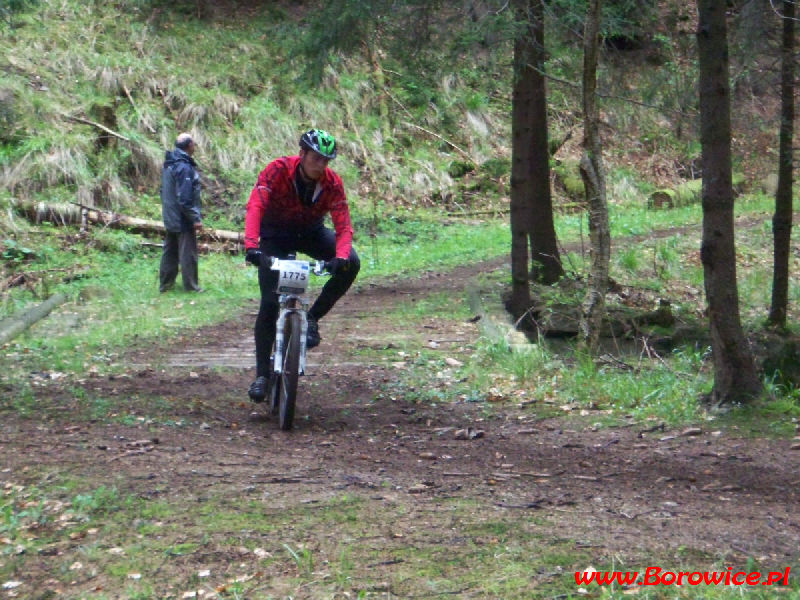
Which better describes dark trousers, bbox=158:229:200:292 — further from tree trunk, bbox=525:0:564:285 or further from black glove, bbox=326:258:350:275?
black glove, bbox=326:258:350:275

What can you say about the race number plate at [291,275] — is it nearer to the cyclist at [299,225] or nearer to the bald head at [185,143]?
the cyclist at [299,225]

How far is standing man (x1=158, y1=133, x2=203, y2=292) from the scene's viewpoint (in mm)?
14084

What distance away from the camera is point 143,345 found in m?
10.6

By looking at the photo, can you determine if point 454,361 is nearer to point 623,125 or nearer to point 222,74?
point 222,74

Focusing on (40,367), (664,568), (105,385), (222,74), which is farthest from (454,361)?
(222,74)

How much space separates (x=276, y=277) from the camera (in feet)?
24.0

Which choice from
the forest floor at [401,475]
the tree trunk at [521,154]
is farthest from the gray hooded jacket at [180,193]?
the forest floor at [401,475]

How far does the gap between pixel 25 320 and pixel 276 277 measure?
5.42 m

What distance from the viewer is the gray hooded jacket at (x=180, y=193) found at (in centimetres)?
1406

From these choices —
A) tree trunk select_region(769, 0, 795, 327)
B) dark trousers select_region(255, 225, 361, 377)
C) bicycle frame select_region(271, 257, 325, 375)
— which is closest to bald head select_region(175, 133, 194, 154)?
dark trousers select_region(255, 225, 361, 377)

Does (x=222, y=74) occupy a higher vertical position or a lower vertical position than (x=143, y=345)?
higher

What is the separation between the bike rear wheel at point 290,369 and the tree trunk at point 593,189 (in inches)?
143

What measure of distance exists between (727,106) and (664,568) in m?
4.06

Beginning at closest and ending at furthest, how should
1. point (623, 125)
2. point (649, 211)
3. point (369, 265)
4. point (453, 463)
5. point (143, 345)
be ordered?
point (453, 463) → point (143, 345) → point (369, 265) → point (649, 211) → point (623, 125)
